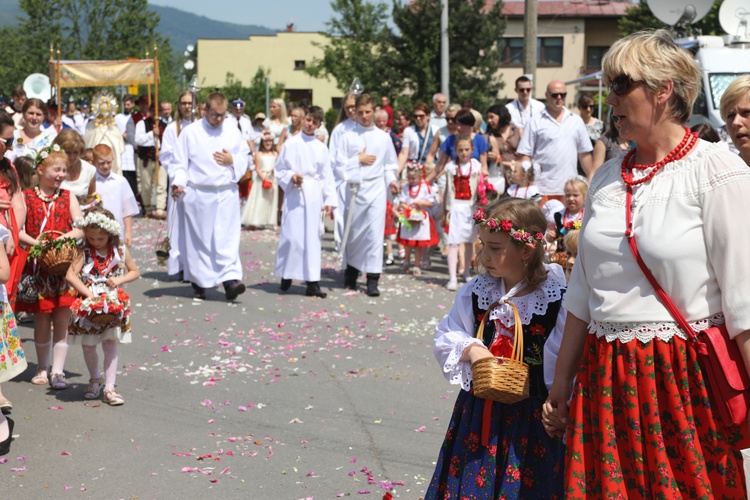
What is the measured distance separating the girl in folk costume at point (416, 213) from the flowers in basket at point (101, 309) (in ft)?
21.0

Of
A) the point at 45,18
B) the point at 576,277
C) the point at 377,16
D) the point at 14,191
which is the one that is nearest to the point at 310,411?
the point at 14,191

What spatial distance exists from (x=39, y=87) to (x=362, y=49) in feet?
87.0

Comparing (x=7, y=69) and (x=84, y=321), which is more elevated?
(x=7, y=69)

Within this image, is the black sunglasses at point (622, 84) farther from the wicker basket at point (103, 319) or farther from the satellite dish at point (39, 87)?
the satellite dish at point (39, 87)

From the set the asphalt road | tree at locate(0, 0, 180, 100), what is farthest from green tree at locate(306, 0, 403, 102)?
the asphalt road

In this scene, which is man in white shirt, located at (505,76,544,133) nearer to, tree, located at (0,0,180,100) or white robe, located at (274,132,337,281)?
white robe, located at (274,132,337,281)

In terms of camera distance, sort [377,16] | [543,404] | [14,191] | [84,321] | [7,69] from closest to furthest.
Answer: [543,404] → [14,191] → [84,321] → [7,69] → [377,16]

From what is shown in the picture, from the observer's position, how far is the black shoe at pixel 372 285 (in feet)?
38.0

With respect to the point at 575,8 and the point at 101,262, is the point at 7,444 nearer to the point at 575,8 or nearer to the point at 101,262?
the point at 101,262

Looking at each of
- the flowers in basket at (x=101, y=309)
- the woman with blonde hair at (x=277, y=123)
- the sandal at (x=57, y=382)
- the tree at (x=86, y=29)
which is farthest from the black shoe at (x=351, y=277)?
the tree at (x=86, y=29)

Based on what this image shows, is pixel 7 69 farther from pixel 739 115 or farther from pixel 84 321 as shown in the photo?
pixel 739 115

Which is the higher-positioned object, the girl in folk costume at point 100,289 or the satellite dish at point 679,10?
the satellite dish at point 679,10

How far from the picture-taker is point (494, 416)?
3.85m

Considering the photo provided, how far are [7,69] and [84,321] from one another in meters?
39.3
